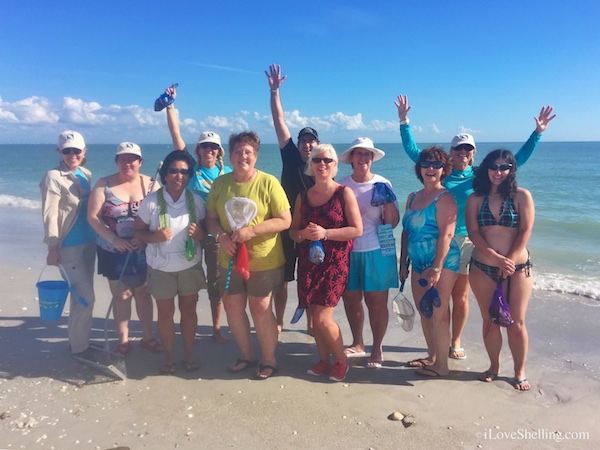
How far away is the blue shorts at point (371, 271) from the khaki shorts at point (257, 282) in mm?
716

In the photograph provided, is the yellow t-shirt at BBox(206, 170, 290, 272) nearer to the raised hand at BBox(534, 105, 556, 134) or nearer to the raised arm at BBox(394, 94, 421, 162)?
the raised arm at BBox(394, 94, 421, 162)

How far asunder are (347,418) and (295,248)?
70.9 inches

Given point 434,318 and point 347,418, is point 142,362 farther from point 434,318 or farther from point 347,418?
point 434,318

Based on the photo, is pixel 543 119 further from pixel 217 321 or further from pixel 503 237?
A: pixel 217 321

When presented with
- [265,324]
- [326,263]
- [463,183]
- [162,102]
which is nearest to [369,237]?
[326,263]

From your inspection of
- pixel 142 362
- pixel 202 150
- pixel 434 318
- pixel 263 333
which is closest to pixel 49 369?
pixel 142 362

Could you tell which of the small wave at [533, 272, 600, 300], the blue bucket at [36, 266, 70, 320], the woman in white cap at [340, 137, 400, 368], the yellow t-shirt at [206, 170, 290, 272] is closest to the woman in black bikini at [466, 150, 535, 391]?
the woman in white cap at [340, 137, 400, 368]

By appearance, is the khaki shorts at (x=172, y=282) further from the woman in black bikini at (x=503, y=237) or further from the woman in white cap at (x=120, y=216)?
the woman in black bikini at (x=503, y=237)

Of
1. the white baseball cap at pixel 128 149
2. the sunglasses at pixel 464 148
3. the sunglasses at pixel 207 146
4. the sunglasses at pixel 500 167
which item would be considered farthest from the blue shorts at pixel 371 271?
the white baseball cap at pixel 128 149

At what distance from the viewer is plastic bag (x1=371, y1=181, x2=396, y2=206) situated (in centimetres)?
414

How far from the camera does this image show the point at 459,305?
4660 millimetres

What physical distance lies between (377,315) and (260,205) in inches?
65.4

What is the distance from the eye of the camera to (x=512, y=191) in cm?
384

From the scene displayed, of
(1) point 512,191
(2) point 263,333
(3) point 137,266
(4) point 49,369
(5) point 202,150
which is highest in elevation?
(5) point 202,150
